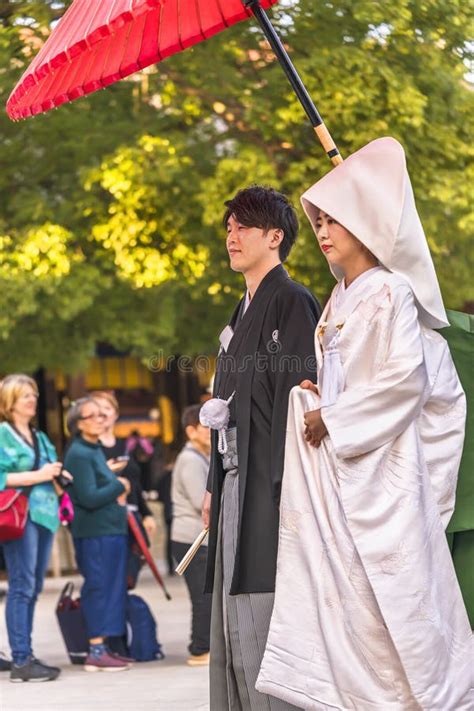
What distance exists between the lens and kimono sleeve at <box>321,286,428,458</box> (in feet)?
14.3

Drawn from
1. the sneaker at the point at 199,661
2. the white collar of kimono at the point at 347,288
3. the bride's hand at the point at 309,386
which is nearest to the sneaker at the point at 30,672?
the sneaker at the point at 199,661

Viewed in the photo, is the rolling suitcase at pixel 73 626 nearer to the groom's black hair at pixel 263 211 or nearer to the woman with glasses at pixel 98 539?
the woman with glasses at pixel 98 539

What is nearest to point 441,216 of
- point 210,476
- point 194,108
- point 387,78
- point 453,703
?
point 387,78

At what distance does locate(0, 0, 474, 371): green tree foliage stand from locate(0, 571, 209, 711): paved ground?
13.1 ft

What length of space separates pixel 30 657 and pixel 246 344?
397 cm

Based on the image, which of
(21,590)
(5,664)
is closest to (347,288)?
(21,590)

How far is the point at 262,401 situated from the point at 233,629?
817mm

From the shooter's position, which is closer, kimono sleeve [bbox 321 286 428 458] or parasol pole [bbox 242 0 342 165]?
kimono sleeve [bbox 321 286 428 458]

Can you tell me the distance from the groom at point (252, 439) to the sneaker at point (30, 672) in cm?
343

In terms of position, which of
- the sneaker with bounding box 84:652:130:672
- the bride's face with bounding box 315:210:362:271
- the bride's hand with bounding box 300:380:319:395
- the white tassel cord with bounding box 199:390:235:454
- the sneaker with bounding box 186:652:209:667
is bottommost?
the sneaker with bounding box 186:652:209:667

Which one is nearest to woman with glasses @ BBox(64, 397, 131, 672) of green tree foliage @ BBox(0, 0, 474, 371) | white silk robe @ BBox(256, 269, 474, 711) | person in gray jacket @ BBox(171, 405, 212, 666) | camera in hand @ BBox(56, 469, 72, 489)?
camera in hand @ BBox(56, 469, 72, 489)

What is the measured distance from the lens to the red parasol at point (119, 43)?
4.53 meters

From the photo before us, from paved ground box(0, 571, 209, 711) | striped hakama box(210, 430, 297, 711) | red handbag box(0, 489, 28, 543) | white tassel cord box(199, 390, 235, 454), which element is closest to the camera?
striped hakama box(210, 430, 297, 711)

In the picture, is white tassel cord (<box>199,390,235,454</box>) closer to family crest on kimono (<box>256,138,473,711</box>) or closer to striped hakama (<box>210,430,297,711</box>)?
striped hakama (<box>210,430,297,711</box>)
